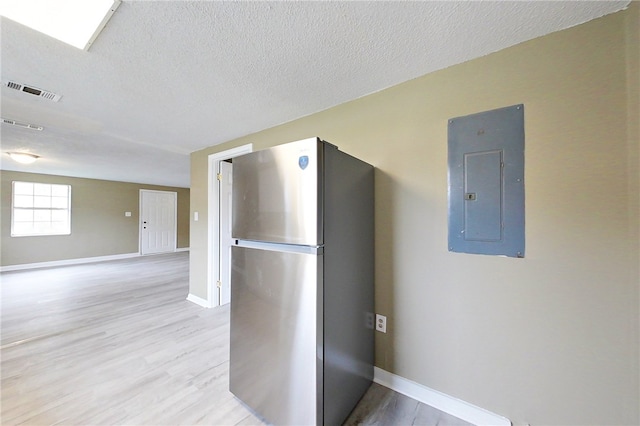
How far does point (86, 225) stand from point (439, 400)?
27.0 ft

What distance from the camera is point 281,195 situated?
4.11 ft

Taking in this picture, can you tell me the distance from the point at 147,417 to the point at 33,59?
226 centimetres

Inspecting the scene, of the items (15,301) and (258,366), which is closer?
(258,366)

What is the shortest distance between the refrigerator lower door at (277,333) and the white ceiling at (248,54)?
1.16 metres

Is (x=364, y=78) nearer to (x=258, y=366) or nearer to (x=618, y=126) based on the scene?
(x=618, y=126)

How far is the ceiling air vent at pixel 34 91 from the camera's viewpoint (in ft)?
5.40

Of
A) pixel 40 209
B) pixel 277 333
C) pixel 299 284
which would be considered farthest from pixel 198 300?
pixel 40 209

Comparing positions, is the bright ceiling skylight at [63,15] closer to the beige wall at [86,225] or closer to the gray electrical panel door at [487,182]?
the gray electrical panel door at [487,182]

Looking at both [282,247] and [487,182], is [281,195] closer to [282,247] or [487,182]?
[282,247]

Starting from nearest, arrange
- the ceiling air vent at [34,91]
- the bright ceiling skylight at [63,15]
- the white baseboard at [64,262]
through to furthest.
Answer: the bright ceiling skylight at [63,15], the ceiling air vent at [34,91], the white baseboard at [64,262]

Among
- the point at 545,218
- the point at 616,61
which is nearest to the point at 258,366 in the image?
the point at 545,218

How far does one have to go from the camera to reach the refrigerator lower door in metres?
1.16

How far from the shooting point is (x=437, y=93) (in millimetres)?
1527

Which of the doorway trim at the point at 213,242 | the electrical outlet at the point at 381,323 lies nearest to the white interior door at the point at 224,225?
the doorway trim at the point at 213,242
